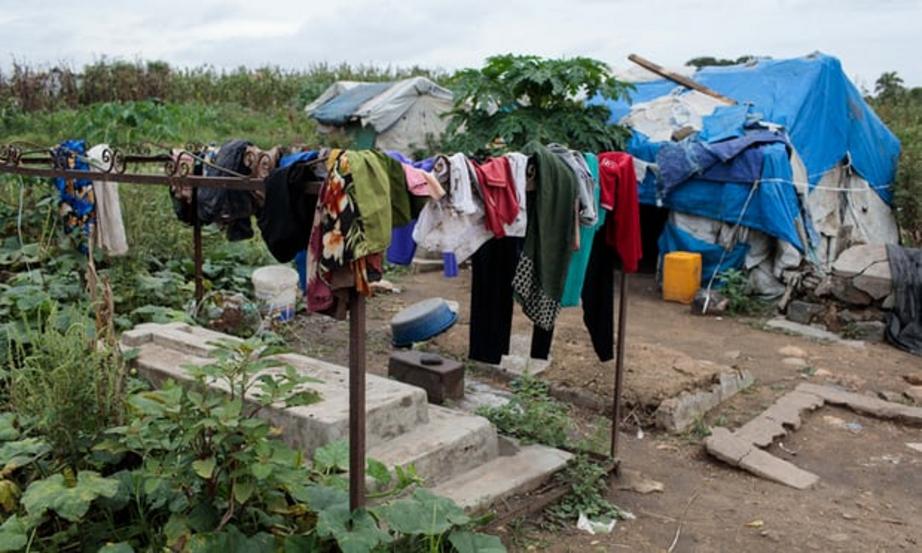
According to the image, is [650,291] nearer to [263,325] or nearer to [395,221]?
[263,325]

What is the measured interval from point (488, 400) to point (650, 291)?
5.05m

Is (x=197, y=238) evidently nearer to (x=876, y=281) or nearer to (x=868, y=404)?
(x=868, y=404)

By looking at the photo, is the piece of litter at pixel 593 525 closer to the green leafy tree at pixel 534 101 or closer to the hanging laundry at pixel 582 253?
the hanging laundry at pixel 582 253

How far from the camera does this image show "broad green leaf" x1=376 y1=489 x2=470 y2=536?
9.59 ft

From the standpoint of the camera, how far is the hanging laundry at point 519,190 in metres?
3.35

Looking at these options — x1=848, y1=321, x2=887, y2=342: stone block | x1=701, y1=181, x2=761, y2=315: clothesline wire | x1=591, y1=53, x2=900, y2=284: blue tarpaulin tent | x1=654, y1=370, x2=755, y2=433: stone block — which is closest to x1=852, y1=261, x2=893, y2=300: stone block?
x1=848, y1=321, x2=887, y2=342: stone block

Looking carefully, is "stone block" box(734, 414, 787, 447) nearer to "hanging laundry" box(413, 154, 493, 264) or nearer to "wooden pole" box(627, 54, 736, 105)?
"hanging laundry" box(413, 154, 493, 264)

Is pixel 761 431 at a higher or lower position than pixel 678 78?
lower

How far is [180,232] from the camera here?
25.3 feet

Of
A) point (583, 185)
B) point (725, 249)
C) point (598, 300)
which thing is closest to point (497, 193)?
point (583, 185)

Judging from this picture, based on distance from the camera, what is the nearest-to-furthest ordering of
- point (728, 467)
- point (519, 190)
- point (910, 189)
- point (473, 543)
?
point (473, 543), point (519, 190), point (728, 467), point (910, 189)

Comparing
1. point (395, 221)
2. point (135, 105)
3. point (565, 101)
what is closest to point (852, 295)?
point (565, 101)

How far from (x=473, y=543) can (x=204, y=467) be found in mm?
1067

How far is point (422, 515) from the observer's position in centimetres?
298
